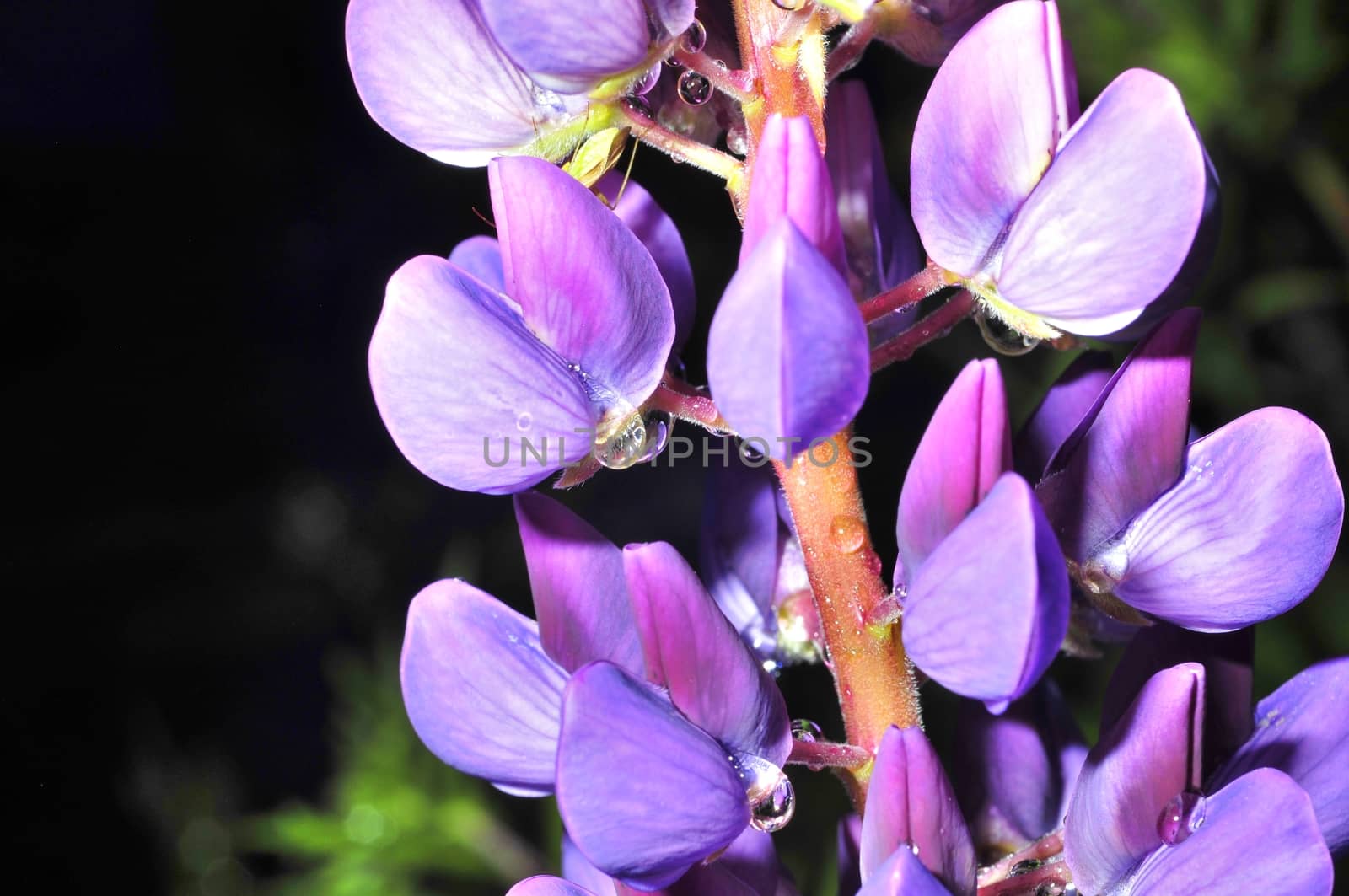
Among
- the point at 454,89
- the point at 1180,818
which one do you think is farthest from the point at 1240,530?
the point at 454,89

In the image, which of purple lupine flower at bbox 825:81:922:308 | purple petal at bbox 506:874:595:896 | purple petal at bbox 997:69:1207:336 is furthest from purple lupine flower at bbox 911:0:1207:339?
purple petal at bbox 506:874:595:896

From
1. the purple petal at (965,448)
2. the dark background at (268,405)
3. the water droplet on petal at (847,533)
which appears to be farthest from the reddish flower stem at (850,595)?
the dark background at (268,405)

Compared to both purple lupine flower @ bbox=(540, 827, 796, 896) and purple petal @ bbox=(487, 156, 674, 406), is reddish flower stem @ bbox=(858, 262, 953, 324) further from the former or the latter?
purple lupine flower @ bbox=(540, 827, 796, 896)

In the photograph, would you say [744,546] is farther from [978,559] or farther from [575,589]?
[978,559]

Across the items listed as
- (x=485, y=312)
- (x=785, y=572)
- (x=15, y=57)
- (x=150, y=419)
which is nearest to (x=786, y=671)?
(x=785, y=572)

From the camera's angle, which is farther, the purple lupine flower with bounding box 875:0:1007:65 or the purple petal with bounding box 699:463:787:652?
the purple petal with bounding box 699:463:787:652

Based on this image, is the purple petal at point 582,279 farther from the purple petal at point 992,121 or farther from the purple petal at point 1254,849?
the purple petal at point 1254,849
